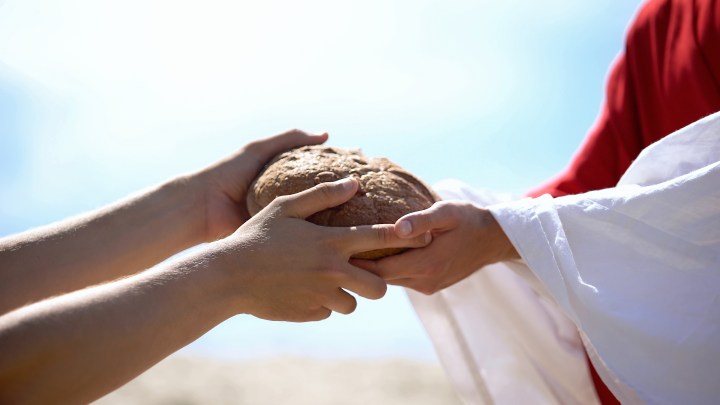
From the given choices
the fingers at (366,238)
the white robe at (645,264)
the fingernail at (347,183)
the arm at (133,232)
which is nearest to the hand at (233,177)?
the arm at (133,232)

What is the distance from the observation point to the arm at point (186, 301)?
1.51 metres

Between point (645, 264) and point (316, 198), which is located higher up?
point (316, 198)

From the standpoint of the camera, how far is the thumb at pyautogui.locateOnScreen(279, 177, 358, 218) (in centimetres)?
200

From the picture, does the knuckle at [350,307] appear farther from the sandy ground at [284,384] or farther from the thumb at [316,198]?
the sandy ground at [284,384]

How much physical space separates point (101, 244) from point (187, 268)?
77 cm

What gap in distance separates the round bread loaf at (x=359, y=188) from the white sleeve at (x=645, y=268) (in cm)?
32

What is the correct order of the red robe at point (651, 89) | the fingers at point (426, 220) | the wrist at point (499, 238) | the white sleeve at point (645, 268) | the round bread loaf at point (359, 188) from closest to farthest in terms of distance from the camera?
the white sleeve at point (645, 268), the fingers at point (426, 220), the round bread loaf at point (359, 188), the wrist at point (499, 238), the red robe at point (651, 89)

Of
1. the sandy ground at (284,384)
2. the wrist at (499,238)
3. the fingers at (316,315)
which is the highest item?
the wrist at (499,238)

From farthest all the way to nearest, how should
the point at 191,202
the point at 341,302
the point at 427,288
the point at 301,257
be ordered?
the point at 191,202 < the point at 427,288 < the point at 341,302 < the point at 301,257

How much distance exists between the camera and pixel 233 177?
2650 millimetres

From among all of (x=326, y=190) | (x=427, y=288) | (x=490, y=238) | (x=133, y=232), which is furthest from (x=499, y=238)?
(x=133, y=232)

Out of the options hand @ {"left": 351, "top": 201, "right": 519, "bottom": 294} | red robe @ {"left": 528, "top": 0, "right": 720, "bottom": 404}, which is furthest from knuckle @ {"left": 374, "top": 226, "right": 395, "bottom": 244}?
red robe @ {"left": 528, "top": 0, "right": 720, "bottom": 404}

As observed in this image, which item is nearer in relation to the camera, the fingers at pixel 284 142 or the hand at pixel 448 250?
the hand at pixel 448 250

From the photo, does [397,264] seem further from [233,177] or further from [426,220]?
[233,177]
